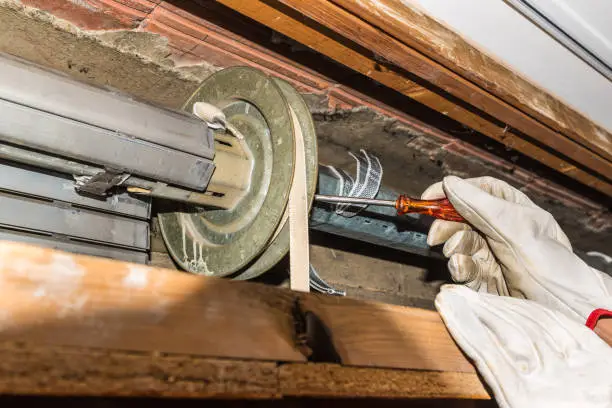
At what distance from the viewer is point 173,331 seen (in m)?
0.63

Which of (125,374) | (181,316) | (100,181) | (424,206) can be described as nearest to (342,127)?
(424,206)

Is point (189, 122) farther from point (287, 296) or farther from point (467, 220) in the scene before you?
point (467, 220)

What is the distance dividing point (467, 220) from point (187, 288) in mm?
941

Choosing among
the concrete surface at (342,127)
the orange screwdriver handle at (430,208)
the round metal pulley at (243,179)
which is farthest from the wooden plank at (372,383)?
the concrete surface at (342,127)

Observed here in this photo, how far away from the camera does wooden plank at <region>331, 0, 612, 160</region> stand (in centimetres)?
129

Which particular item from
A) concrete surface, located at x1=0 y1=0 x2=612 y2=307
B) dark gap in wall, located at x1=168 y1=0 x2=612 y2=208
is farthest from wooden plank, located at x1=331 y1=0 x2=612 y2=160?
Answer: concrete surface, located at x1=0 y1=0 x2=612 y2=307

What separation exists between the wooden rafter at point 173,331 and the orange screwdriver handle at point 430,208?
48 cm

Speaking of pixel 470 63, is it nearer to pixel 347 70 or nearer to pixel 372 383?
pixel 347 70

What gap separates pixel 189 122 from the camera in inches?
42.8

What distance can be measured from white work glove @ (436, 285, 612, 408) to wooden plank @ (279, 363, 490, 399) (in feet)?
0.20

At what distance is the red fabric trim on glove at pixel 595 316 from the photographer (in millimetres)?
1163

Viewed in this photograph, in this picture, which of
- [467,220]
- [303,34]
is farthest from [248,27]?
[467,220]

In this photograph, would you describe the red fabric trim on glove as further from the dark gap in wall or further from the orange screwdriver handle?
the dark gap in wall

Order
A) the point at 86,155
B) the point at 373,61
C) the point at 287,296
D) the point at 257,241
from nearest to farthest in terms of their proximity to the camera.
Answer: the point at 287,296 → the point at 86,155 → the point at 257,241 → the point at 373,61
